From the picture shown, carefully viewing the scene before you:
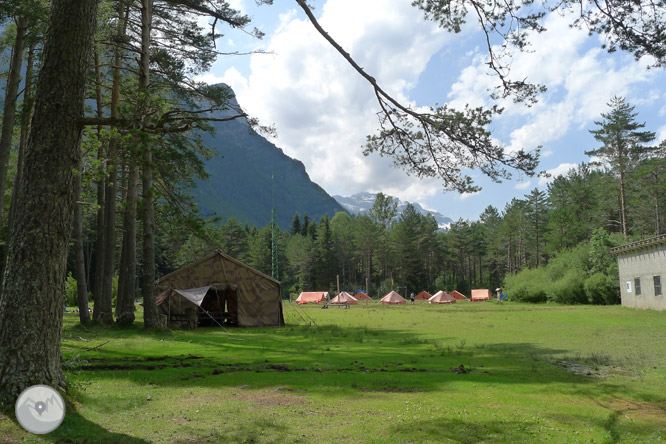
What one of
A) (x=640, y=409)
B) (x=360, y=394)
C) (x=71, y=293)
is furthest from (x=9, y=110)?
(x=71, y=293)

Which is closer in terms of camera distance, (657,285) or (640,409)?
(640,409)

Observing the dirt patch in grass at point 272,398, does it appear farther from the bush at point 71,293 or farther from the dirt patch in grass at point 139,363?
the bush at point 71,293

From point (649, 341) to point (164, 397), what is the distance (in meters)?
13.1

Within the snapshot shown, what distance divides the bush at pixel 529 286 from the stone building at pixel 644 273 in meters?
12.5

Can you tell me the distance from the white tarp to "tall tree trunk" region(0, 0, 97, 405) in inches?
524

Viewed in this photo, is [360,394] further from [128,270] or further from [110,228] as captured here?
[110,228]

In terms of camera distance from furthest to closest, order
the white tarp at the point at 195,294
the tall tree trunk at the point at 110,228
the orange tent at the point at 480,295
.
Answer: the orange tent at the point at 480,295 < the white tarp at the point at 195,294 < the tall tree trunk at the point at 110,228

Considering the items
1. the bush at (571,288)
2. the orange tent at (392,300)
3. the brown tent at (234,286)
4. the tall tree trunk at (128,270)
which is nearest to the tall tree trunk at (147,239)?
the tall tree trunk at (128,270)

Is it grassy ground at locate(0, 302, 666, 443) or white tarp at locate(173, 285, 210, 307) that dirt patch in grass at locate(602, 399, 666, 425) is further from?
white tarp at locate(173, 285, 210, 307)

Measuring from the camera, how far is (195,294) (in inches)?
740

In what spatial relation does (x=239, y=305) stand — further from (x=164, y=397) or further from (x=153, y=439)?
(x=153, y=439)

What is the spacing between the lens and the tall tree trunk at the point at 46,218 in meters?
4.74

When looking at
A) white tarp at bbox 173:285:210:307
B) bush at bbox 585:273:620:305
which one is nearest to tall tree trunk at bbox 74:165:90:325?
white tarp at bbox 173:285:210:307

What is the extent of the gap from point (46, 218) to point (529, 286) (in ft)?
148
